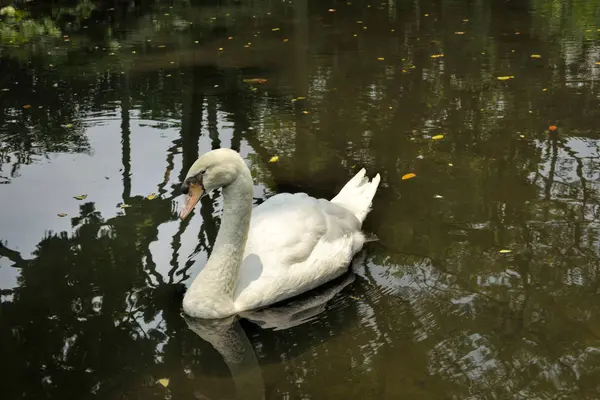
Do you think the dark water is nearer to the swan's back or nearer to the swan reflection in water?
the swan reflection in water

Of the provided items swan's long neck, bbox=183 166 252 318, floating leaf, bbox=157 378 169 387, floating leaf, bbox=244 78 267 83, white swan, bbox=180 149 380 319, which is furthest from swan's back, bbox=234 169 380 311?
floating leaf, bbox=244 78 267 83

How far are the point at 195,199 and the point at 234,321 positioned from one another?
89cm

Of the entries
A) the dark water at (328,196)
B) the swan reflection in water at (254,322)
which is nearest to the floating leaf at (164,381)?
the dark water at (328,196)

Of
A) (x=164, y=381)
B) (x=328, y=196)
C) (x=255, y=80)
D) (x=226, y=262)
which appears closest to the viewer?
(x=164, y=381)

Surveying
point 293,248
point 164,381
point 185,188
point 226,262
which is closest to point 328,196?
point 293,248

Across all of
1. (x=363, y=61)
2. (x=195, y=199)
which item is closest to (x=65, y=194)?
(x=195, y=199)

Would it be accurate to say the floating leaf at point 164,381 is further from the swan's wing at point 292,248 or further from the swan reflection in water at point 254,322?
the swan's wing at point 292,248

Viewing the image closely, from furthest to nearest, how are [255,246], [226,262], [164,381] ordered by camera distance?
[255,246] < [226,262] < [164,381]

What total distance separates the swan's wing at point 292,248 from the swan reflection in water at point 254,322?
71mm

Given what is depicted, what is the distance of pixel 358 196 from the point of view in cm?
617

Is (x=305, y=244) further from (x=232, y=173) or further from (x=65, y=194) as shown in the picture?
(x=65, y=194)

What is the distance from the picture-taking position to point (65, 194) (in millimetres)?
7223

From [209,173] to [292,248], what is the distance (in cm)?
88

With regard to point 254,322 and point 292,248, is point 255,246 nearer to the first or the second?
point 292,248
